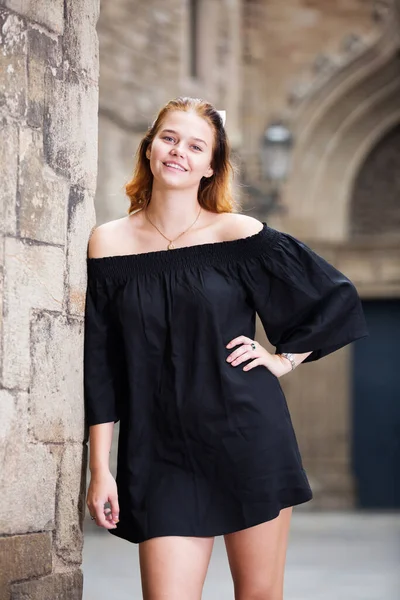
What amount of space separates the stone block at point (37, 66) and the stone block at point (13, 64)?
0.03 m

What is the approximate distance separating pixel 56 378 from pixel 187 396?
389 millimetres

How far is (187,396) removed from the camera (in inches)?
140

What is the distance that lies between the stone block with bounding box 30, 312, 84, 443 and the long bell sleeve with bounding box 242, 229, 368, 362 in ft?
1.86

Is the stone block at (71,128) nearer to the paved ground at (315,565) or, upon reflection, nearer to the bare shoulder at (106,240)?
the bare shoulder at (106,240)

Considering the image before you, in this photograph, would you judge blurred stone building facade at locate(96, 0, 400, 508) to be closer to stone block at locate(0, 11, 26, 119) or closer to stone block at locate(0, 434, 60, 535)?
stone block at locate(0, 11, 26, 119)

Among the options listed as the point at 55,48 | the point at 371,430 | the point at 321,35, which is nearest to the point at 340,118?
the point at 321,35

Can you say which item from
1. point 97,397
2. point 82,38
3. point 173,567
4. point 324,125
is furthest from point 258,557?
point 324,125

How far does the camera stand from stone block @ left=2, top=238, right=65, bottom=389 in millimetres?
3379

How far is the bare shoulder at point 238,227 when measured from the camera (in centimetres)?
372

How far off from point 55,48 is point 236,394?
1.17m

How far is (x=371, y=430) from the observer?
15.3m

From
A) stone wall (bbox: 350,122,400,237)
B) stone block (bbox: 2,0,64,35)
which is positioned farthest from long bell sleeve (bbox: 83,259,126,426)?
stone wall (bbox: 350,122,400,237)

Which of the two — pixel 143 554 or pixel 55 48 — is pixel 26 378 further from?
pixel 55 48

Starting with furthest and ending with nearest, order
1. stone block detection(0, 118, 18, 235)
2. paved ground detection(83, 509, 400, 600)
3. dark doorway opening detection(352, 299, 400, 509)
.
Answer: dark doorway opening detection(352, 299, 400, 509) → paved ground detection(83, 509, 400, 600) → stone block detection(0, 118, 18, 235)
